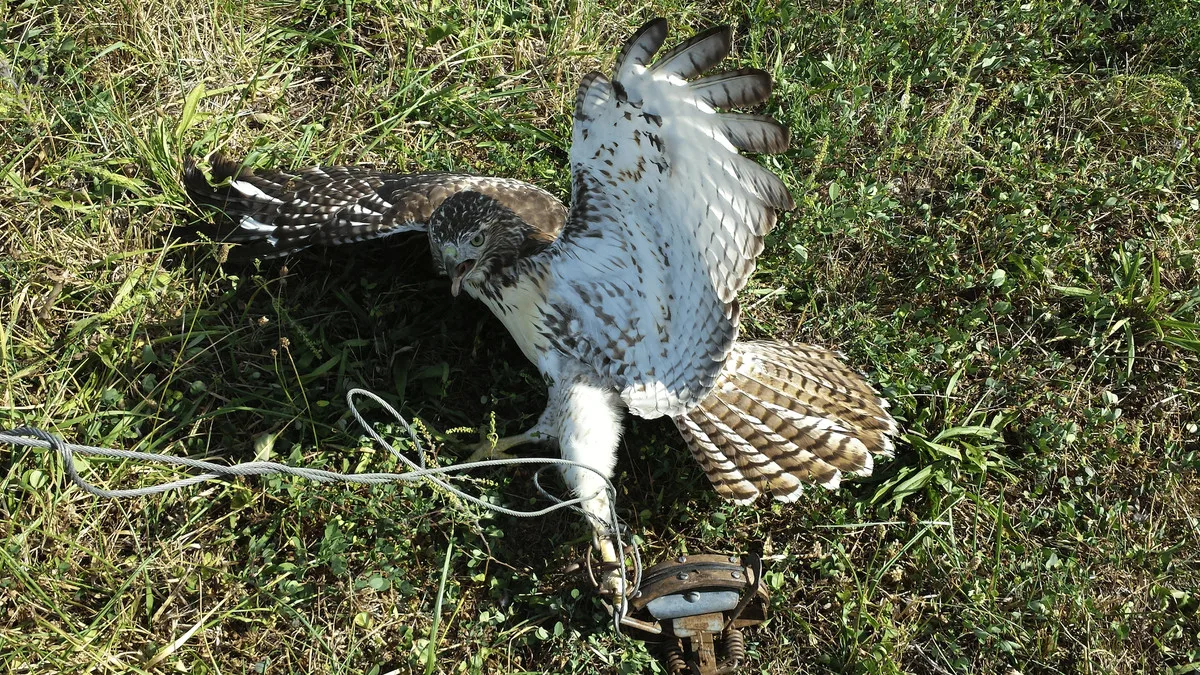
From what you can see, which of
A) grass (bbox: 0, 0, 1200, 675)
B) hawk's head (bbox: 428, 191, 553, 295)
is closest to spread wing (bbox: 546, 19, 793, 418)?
hawk's head (bbox: 428, 191, 553, 295)

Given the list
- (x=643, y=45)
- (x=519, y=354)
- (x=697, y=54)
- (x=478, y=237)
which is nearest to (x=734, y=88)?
(x=697, y=54)

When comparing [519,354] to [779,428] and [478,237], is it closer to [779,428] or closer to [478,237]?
[478,237]

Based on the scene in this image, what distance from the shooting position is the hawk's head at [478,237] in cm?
367

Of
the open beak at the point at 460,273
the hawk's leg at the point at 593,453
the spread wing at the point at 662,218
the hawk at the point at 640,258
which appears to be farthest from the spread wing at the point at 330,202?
the hawk's leg at the point at 593,453

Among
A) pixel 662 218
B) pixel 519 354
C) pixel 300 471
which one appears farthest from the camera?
pixel 519 354

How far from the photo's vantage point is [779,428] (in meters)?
3.63

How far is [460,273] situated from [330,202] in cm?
64

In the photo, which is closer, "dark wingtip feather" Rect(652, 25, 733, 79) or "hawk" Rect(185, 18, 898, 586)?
"dark wingtip feather" Rect(652, 25, 733, 79)

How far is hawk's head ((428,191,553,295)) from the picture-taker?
367 cm

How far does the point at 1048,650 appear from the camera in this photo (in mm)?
3543

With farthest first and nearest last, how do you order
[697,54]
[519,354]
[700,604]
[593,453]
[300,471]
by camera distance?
[519,354] < [593,453] < [700,604] < [300,471] < [697,54]

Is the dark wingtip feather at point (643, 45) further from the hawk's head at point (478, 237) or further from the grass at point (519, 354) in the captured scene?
the grass at point (519, 354)

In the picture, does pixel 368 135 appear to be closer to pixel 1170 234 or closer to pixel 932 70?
pixel 932 70

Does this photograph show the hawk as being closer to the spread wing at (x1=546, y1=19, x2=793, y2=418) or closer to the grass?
the spread wing at (x1=546, y1=19, x2=793, y2=418)
